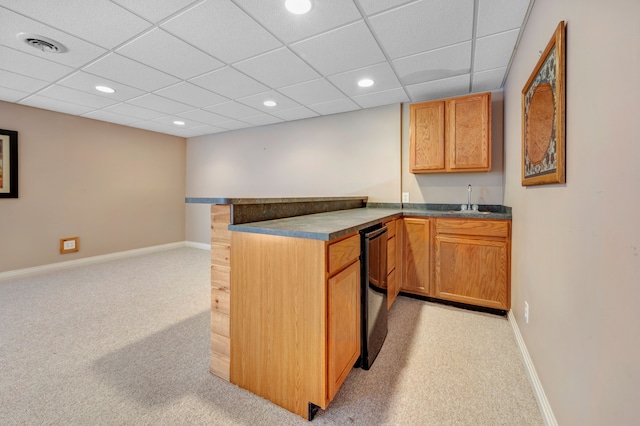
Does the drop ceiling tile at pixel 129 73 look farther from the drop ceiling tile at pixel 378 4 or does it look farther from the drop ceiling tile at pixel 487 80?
the drop ceiling tile at pixel 487 80

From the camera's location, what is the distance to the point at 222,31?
2.04 m

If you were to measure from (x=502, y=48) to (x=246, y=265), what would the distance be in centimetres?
259

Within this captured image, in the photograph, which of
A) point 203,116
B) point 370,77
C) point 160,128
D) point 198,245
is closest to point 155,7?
point 370,77

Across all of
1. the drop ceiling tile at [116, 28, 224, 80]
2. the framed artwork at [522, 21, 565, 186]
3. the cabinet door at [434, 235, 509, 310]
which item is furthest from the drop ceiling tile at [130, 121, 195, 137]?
the framed artwork at [522, 21, 565, 186]

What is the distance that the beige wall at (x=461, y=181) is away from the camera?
121 inches

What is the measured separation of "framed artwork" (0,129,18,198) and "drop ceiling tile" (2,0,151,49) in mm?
2626

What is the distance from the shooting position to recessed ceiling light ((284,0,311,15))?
5.71ft

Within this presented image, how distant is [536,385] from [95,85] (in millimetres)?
4525

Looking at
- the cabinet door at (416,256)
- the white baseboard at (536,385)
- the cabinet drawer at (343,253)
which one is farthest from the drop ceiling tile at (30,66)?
the white baseboard at (536,385)

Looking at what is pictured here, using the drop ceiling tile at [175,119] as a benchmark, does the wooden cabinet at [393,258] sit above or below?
below

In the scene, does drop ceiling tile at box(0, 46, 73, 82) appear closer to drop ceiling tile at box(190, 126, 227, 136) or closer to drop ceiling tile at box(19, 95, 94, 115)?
drop ceiling tile at box(19, 95, 94, 115)

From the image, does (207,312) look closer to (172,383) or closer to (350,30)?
(172,383)

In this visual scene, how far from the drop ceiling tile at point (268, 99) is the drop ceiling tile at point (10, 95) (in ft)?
8.16

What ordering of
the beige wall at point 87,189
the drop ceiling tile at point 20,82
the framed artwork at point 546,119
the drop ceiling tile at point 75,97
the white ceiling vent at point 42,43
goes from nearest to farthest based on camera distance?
1. the framed artwork at point 546,119
2. the white ceiling vent at point 42,43
3. the drop ceiling tile at point 20,82
4. the drop ceiling tile at point 75,97
5. the beige wall at point 87,189
